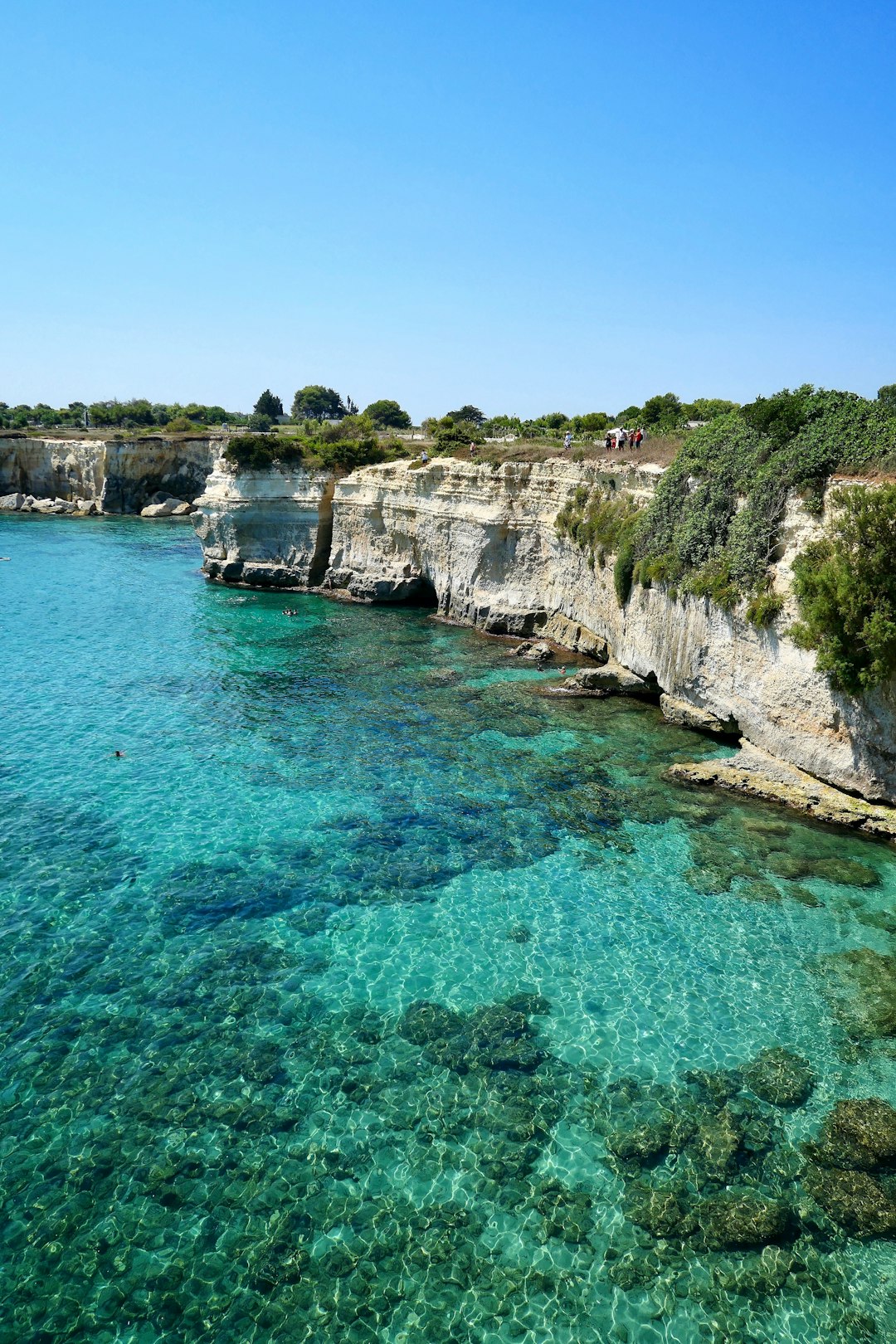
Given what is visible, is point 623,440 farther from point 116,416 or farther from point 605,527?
point 116,416

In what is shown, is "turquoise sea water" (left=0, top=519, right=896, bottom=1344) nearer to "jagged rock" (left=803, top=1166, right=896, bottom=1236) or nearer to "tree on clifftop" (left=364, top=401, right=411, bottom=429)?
"jagged rock" (left=803, top=1166, right=896, bottom=1236)

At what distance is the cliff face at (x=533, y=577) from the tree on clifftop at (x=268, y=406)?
7205cm

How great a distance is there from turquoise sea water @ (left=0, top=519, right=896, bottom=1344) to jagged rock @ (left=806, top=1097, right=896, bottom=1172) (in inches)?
10.7

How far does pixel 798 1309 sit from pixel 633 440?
31.5 m

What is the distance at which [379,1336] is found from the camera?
8.20 metres

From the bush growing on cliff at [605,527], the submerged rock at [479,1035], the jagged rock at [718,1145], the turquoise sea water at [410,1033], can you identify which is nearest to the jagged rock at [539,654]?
the bush growing on cliff at [605,527]

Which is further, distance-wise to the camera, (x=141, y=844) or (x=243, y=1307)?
(x=141, y=844)

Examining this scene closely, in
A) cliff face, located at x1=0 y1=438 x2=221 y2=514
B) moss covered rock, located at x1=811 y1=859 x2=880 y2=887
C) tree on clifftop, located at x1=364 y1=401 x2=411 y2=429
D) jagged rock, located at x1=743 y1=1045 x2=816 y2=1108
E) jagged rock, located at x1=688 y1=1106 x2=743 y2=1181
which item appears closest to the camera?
jagged rock, located at x1=688 y1=1106 x2=743 y2=1181

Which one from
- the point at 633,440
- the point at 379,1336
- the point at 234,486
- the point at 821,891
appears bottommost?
the point at 379,1336

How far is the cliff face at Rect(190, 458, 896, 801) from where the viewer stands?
1955cm

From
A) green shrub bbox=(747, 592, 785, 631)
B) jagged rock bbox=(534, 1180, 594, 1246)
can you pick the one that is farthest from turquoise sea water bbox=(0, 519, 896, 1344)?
green shrub bbox=(747, 592, 785, 631)

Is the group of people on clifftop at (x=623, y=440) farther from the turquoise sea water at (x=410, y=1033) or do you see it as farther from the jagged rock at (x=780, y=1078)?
the jagged rock at (x=780, y=1078)

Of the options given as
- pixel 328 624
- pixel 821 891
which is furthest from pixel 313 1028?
pixel 328 624

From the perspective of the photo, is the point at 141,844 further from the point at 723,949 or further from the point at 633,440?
the point at 633,440
